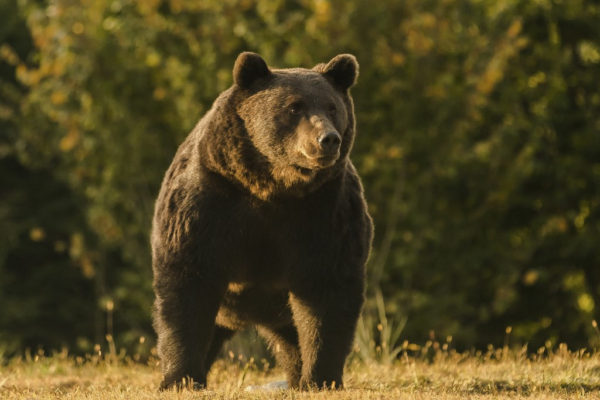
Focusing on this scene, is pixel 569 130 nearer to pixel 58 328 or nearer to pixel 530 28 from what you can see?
pixel 530 28

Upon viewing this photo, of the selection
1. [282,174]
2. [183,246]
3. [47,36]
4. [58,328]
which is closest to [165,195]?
[183,246]

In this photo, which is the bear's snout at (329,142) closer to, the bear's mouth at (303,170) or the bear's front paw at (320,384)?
the bear's mouth at (303,170)

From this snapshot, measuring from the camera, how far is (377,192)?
577 inches

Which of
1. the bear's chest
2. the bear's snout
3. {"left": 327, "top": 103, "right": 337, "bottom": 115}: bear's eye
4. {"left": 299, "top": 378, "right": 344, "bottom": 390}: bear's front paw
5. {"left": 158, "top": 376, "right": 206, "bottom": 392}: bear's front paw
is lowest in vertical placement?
{"left": 299, "top": 378, "right": 344, "bottom": 390}: bear's front paw

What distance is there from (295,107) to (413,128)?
9.34 meters

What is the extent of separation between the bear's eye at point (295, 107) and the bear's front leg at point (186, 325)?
115cm

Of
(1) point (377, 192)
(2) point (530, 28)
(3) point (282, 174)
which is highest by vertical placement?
(2) point (530, 28)

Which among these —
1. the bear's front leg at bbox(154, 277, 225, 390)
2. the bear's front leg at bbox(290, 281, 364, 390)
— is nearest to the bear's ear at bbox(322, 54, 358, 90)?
the bear's front leg at bbox(290, 281, 364, 390)

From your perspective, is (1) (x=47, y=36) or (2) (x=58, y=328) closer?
(1) (x=47, y=36)

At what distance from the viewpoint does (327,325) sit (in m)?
5.85

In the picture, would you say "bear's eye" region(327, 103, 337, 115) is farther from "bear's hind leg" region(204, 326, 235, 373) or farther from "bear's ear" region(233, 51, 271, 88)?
"bear's hind leg" region(204, 326, 235, 373)

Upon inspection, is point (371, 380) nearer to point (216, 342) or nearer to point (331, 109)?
point (216, 342)

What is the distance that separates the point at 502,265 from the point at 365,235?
10165 millimetres

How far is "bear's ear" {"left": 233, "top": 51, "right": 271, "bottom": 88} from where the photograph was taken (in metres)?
5.88
